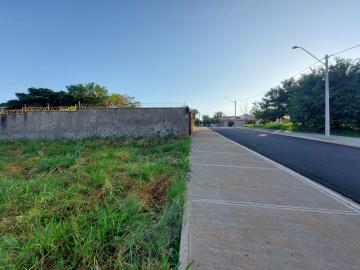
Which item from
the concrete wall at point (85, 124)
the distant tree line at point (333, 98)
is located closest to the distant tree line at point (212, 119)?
the distant tree line at point (333, 98)

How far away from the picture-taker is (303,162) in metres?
7.55

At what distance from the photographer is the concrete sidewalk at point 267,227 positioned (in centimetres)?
Result: 213

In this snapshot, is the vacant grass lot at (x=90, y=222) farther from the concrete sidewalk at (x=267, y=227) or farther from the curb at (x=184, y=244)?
the concrete sidewalk at (x=267, y=227)

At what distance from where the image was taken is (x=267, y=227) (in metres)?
2.80

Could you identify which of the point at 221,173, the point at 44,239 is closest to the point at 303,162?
the point at 221,173

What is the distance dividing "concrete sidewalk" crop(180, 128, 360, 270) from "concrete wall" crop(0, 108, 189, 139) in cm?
1016

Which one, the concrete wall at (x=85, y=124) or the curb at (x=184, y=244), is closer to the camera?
the curb at (x=184, y=244)

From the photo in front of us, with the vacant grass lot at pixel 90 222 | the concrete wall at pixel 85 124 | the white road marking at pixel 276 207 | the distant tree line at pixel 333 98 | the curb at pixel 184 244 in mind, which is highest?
the distant tree line at pixel 333 98

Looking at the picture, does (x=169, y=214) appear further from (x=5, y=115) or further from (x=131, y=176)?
(x=5, y=115)

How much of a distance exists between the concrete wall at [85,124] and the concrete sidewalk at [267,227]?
33.3 feet

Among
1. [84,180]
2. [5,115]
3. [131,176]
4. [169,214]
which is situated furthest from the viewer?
[5,115]

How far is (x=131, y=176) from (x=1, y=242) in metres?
2.72

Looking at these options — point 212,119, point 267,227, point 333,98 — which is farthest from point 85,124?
point 212,119

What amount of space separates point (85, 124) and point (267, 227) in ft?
46.2
